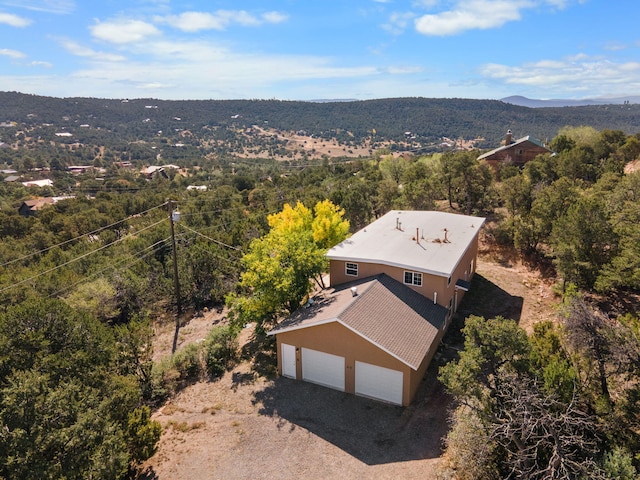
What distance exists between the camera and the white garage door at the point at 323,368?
1725 cm

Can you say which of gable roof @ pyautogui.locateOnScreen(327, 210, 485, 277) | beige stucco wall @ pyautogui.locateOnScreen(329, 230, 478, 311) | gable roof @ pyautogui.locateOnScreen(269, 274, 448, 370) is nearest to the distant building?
gable roof @ pyautogui.locateOnScreen(327, 210, 485, 277)

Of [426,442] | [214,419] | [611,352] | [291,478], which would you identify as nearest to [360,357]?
[426,442]

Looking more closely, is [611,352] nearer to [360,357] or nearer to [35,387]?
[360,357]

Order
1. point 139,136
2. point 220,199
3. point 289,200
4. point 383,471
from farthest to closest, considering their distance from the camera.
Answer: point 139,136, point 220,199, point 289,200, point 383,471

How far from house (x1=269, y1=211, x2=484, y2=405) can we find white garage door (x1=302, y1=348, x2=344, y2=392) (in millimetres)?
47

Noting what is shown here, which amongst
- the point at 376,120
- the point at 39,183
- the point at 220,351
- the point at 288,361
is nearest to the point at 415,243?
the point at 288,361

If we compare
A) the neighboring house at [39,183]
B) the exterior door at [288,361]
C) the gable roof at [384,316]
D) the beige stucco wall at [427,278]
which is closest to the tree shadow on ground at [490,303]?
the beige stucco wall at [427,278]

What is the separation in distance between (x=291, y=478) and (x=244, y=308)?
27.3ft

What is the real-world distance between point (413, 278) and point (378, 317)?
12.7 feet

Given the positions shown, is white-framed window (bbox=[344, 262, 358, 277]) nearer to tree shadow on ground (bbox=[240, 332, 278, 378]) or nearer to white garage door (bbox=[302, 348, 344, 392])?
white garage door (bbox=[302, 348, 344, 392])

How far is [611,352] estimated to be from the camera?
11742 mm

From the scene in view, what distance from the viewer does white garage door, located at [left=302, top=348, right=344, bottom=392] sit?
1725 cm

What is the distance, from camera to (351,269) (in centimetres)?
2172

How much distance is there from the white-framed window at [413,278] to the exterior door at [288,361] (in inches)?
268
